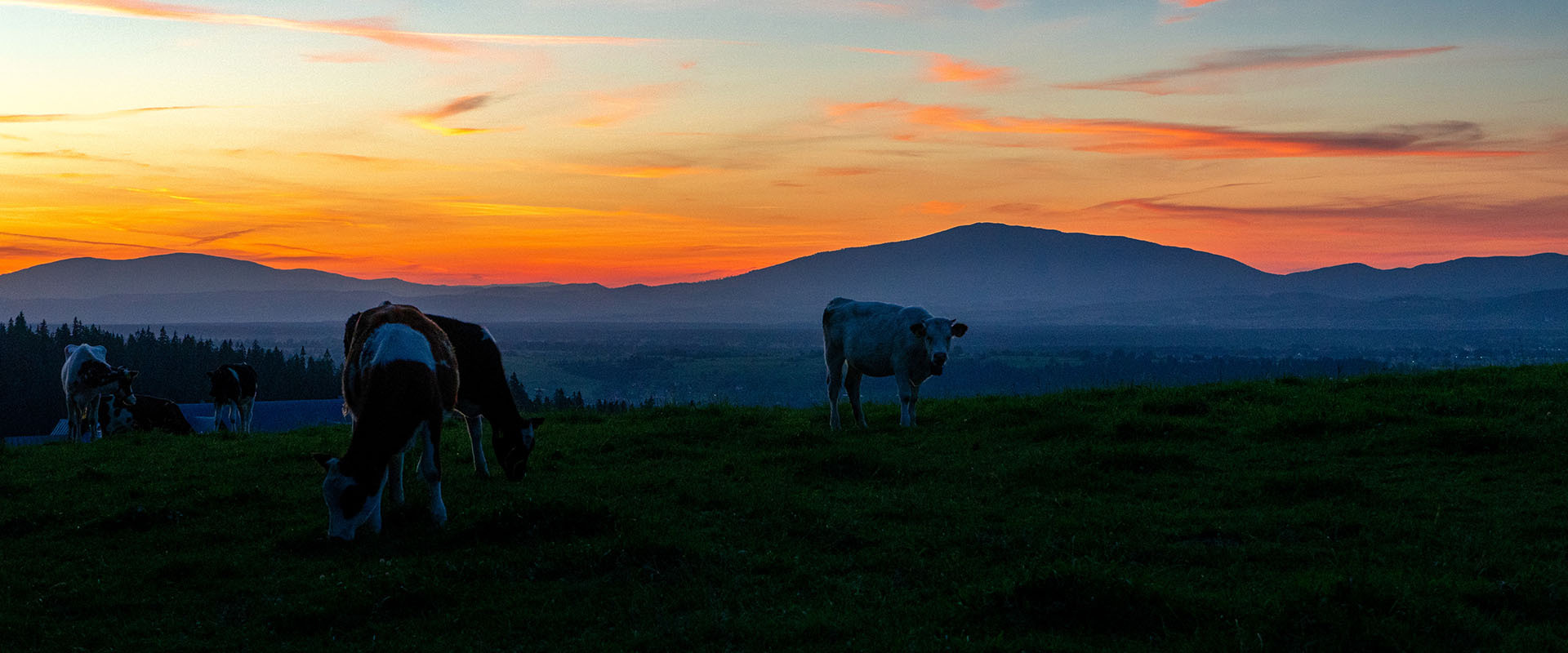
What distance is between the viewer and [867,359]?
2147cm

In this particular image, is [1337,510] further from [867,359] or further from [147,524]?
[147,524]

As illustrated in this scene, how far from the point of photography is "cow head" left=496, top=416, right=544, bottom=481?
14273 millimetres

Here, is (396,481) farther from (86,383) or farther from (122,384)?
(122,384)

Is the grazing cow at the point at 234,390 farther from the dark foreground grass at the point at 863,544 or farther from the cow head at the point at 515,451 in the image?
the cow head at the point at 515,451

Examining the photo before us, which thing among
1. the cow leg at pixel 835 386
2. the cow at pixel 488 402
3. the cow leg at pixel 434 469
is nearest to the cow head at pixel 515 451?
the cow at pixel 488 402

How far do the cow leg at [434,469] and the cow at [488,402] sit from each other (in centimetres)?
236

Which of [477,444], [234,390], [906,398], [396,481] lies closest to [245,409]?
[234,390]

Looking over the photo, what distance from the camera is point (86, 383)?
25.0 metres

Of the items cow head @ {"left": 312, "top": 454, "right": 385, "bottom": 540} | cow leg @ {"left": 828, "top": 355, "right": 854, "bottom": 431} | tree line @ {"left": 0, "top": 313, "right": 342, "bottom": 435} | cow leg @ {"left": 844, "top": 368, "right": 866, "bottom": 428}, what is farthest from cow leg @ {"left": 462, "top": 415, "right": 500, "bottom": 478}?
Answer: tree line @ {"left": 0, "top": 313, "right": 342, "bottom": 435}

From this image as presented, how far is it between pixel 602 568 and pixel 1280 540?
22.9ft

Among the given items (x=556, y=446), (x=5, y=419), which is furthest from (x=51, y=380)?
(x=556, y=446)

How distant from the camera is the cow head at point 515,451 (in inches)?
562

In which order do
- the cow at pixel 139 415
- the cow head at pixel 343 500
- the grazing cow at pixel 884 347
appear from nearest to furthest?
the cow head at pixel 343 500 < the grazing cow at pixel 884 347 < the cow at pixel 139 415

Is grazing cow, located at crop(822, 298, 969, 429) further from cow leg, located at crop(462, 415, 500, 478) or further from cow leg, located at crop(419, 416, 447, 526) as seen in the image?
cow leg, located at crop(419, 416, 447, 526)
